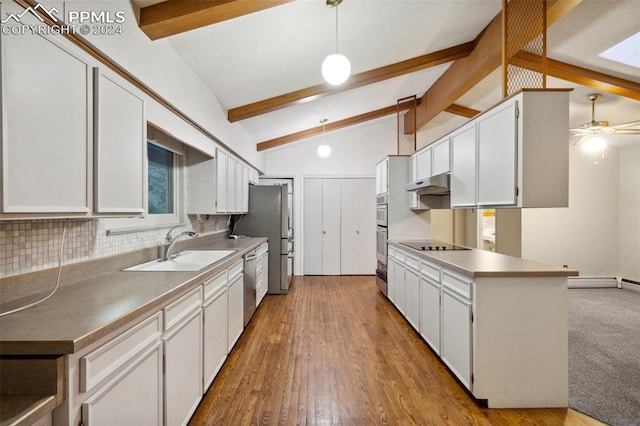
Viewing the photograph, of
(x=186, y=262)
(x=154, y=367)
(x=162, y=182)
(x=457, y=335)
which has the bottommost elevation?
(x=457, y=335)

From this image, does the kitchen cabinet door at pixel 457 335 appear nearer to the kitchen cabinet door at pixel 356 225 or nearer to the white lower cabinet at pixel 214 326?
the white lower cabinet at pixel 214 326

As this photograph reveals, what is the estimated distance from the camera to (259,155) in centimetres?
589

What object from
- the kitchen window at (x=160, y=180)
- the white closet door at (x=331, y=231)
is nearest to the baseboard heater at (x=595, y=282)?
the white closet door at (x=331, y=231)

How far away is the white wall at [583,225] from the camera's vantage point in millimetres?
5637

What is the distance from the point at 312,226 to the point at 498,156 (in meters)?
4.38

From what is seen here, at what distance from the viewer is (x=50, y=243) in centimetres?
157

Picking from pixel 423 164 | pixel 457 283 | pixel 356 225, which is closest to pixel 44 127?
pixel 457 283

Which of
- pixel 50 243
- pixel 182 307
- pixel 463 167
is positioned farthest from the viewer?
pixel 463 167

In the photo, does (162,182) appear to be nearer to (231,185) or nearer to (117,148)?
(231,185)

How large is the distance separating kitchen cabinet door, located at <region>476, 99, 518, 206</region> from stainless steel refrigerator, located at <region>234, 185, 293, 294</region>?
3.08 metres

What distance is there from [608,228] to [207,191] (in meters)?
6.88

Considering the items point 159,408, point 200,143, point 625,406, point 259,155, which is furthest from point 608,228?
point 159,408

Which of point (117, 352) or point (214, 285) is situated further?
point (214, 285)

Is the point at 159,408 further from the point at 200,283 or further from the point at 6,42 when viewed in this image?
the point at 6,42
